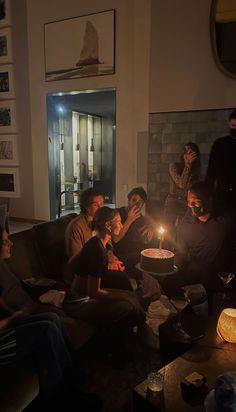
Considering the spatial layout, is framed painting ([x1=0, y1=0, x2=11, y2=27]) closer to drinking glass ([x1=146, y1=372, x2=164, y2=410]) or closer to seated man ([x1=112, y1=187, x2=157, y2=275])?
seated man ([x1=112, y1=187, x2=157, y2=275])

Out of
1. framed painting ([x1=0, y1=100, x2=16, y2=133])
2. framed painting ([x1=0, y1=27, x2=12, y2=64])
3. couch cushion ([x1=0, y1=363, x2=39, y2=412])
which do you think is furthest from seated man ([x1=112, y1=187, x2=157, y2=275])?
framed painting ([x1=0, y1=27, x2=12, y2=64])

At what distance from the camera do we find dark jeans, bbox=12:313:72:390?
1.38 m

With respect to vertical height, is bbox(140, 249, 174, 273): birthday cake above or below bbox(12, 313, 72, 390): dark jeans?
above

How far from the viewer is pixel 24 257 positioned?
2.20 metres

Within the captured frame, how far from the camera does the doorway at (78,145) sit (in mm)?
4746

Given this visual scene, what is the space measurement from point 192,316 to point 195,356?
413 mm

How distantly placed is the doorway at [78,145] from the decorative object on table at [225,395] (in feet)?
12.8

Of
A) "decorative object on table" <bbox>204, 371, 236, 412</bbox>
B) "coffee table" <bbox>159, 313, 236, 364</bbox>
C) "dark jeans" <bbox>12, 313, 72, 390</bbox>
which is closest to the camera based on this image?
"decorative object on table" <bbox>204, 371, 236, 412</bbox>

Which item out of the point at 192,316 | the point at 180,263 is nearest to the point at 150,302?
the point at 180,263

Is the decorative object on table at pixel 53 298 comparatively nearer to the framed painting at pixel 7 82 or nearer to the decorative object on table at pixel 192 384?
the decorative object on table at pixel 192 384

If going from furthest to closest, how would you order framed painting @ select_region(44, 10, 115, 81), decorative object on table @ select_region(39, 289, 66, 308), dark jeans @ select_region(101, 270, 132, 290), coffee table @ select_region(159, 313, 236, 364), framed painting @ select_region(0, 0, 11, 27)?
framed painting @ select_region(0, 0, 11, 27) < framed painting @ select_region(44, 10, 115, 81) < dark jeans @ select_region(101, 270, 132, 290) < decorative object on table @ select_region(39, 289, 66, 308) < coffee table @ select_region(159, 313, 236, 364)

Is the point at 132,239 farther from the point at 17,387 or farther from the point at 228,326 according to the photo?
the point at 17,387

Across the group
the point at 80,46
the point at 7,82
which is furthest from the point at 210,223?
the point at 7,82

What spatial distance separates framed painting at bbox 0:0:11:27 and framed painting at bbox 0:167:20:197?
82.8 inches
